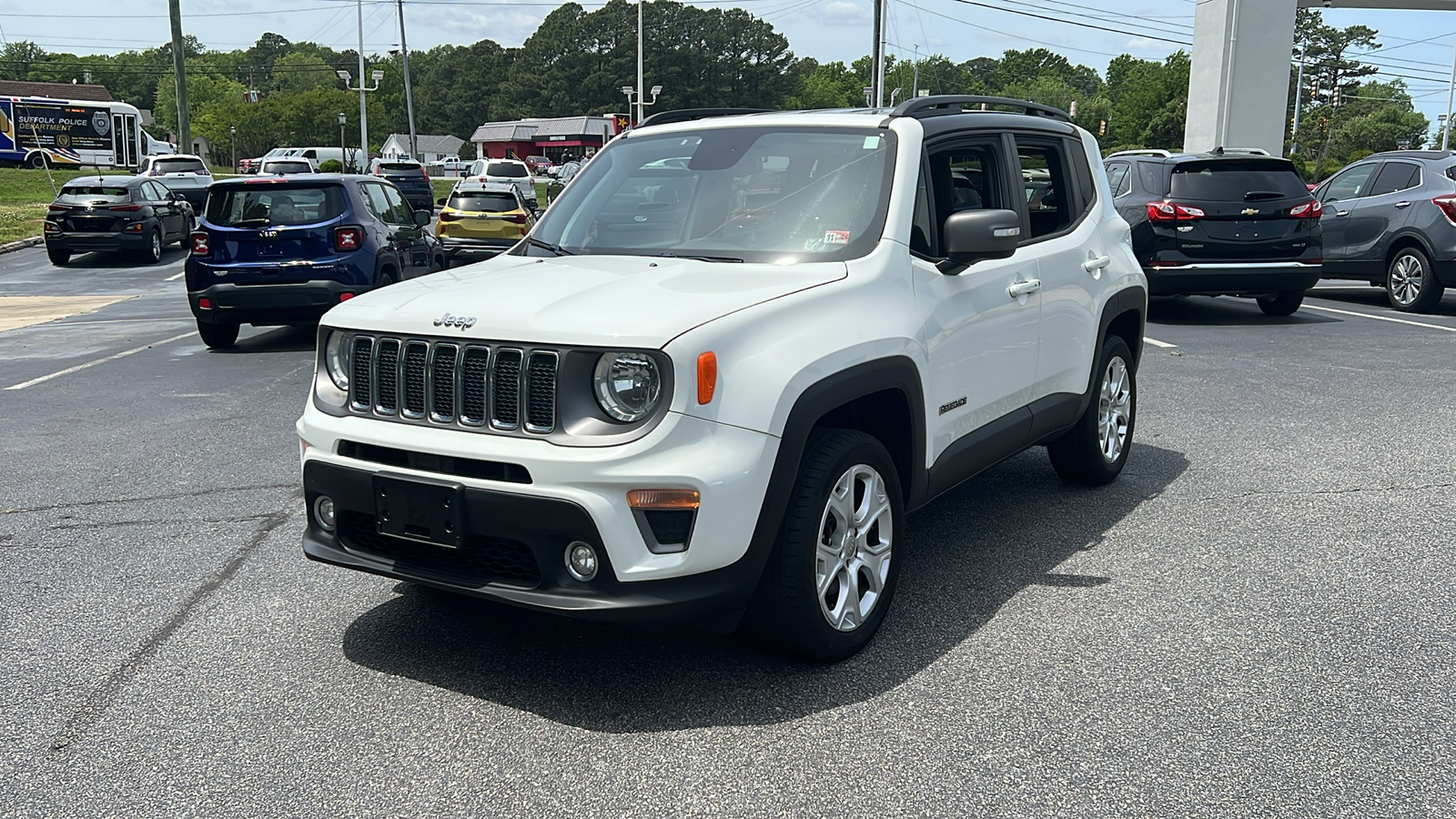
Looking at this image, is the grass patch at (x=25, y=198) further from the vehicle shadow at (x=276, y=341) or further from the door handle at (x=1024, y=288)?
the door handle at (x=1024, y=288)

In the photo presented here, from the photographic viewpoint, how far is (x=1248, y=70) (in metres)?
24.9

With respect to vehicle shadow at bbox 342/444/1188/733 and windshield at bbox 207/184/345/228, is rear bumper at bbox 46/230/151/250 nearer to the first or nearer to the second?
windshield at bbox 207/184/345/228

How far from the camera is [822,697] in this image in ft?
12.7

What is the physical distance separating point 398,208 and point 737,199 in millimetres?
9532

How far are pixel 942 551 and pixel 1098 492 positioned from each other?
1.41 m

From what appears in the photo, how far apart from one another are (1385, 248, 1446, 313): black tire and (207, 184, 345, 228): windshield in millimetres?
11418

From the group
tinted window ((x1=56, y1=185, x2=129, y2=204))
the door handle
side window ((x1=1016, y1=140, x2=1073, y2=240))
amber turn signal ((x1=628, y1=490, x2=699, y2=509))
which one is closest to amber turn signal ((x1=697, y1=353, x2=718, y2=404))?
amber turn signal ((x1=628, y1=490, x2=699, y2=509))

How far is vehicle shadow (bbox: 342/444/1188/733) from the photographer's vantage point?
3834mm

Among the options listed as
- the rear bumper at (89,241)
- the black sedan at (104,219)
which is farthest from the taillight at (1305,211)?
the rear bumper at (89,241)

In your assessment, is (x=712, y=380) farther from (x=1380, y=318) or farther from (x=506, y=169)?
(x=506, y=169)

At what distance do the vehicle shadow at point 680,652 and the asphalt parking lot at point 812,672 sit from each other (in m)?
0.01

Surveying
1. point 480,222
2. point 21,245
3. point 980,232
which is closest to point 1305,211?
point 980,232

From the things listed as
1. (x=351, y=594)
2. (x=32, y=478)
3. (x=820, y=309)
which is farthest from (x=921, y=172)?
(x=32, y=478)

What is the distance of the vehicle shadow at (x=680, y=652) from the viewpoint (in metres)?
3.83
